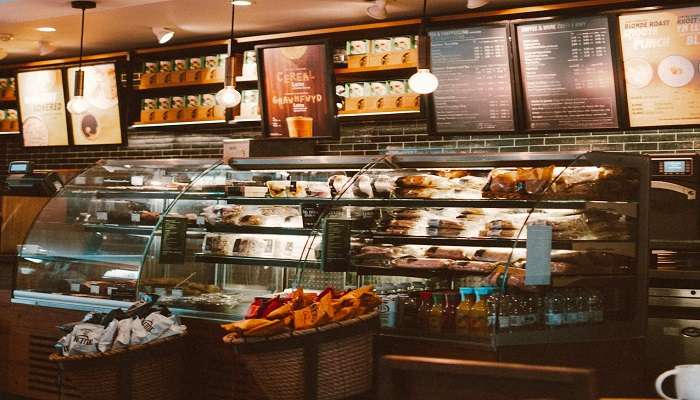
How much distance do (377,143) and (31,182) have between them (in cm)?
288

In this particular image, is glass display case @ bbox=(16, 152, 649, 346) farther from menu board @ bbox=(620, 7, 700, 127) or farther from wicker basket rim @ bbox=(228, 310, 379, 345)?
menu board @ bbox=(620, 7, 700, 127)

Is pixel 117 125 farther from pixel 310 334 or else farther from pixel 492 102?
pixel 310 334

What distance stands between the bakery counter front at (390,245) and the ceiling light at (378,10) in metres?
1.51

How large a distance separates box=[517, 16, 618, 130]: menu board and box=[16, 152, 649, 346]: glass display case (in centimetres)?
113

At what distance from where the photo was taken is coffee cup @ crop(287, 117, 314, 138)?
6.76m

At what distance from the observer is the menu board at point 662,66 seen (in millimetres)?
5363

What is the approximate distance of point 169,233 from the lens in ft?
16.4

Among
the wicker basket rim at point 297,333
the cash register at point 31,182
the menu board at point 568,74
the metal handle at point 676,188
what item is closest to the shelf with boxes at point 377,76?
the menu board at point 568,74

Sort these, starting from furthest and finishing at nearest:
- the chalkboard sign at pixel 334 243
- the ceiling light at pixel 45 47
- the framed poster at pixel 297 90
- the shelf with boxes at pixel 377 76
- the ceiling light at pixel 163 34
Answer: the ceiling light at pixel 45 47 → the ceiling light at pixel 163 34 → the framed poster at pixel 297 90 → the shelf with boxes at pixel 377 76 → the chalkboard sign at pixel 334 243

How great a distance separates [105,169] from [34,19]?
201cm

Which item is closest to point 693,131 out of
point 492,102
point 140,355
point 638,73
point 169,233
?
point 638,73

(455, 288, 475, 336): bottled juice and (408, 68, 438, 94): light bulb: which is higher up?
(408, 68, 438, 94): light bulb

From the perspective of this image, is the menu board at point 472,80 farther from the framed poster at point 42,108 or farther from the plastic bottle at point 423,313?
the framed poster at point 42,108

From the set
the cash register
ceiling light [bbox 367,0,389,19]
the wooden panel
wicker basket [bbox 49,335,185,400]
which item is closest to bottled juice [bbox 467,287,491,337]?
wicker basket [bbox 49,335,185,400]
